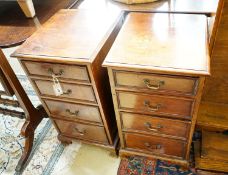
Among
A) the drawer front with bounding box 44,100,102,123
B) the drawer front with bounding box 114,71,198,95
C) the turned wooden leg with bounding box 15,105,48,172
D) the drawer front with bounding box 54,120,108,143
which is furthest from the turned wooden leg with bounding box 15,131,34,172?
the drawer front with bounding box 114,71,198,95

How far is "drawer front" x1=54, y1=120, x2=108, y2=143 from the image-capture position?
1.34 meters

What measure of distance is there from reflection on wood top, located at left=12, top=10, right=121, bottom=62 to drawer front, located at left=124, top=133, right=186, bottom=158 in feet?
1.76

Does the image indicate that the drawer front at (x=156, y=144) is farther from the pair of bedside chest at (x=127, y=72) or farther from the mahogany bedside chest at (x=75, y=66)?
the mahogany bedside chest at (x=75, y=66)

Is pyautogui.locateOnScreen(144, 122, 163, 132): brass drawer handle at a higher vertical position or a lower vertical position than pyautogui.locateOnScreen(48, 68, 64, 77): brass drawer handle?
lower

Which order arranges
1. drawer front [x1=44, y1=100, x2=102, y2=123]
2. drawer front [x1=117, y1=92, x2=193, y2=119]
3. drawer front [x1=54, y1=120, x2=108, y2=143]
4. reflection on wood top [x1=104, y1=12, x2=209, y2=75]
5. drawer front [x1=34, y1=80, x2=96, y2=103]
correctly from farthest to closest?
drawer front [x1=54, y1=120, x2=108, y2=143] → drawer front [x1=44, y1=100, x2=102, y2=123] → drawer front [x1=34, y1=80, x2=96, y2=103] → drawer front [x1=117, y1=92, x2=193, y2=119] → reflection on wood top [x1=104, y1=12, x2=209, y2=75]

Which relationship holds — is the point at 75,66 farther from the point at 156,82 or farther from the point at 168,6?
the point at 168,6

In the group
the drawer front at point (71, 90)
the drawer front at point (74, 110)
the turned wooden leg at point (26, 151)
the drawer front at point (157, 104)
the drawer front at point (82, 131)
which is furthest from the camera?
the turned wooden leg at point (26, 151)

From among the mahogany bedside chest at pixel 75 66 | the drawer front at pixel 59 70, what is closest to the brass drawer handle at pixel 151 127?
the mahogany bedside chest at pixel 75 66

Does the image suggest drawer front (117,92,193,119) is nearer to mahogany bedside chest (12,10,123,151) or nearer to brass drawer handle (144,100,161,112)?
brass drawer handle (144,100,161,112)

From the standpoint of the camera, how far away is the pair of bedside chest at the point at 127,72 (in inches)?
36.3

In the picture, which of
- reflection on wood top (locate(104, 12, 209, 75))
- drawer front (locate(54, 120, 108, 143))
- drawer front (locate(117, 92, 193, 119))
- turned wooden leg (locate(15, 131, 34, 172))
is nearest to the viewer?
reflection on wood top (locate(104, 12, 209, 75))

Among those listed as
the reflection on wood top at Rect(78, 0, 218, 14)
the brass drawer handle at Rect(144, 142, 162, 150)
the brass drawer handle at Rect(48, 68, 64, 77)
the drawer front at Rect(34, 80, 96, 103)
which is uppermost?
the reflection on wood top at Rect(78, 0, 218, 14)

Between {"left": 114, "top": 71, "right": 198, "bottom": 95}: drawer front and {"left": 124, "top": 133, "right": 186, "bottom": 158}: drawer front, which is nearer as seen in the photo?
{"left": 114, "top": 71, "right": 198, "bottom": 95}: drawer front

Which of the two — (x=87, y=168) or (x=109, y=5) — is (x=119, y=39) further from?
(x=87, y=168)
